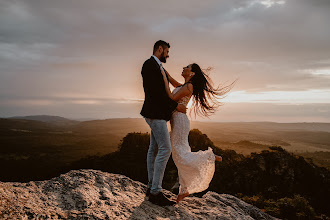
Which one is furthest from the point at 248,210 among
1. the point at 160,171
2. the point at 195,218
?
the point at 160,171

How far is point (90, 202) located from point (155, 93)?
222cm

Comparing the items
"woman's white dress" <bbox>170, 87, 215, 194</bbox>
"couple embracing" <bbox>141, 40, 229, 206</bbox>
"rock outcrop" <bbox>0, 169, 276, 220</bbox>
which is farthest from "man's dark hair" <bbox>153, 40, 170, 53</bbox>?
"rock outcrop" <bbox>0, 169, 276, 220</bbox>

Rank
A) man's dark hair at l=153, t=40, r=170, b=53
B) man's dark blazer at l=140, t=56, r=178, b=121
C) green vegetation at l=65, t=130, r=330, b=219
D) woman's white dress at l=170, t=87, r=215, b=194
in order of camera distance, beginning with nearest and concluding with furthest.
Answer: man's dark blazer at l=140, t=56, r=178, b=121 → man's dark hair at l=153, t=40, r=170, b=53 → woman's white dress at l=170, t=87, r=215, b=194 → green vegetation at l=65, t=130, r=330, b=219

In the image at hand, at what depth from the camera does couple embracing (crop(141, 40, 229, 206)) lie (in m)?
4.16

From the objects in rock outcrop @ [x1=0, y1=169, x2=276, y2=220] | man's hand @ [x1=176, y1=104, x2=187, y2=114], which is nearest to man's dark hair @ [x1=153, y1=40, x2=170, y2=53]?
man's hand @ [x1=176, y1=104, x2=187, y2=114]

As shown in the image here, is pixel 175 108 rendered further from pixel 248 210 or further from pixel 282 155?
pixel 282 155

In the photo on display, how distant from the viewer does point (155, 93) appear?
4.16 metres

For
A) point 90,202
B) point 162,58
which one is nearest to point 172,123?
point 162,58

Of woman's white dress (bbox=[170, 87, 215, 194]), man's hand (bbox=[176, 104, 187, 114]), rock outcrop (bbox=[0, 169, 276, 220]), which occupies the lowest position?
rock outcrop (bbox=[0, 169, 276, 220])

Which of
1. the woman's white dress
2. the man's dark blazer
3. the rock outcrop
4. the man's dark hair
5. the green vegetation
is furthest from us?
the green vegetation

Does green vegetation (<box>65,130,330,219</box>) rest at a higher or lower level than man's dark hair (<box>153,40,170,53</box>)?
lower

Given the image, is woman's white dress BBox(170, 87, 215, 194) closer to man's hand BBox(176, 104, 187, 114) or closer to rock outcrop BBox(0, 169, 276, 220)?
man's hand BBox(176, 104, 187, 114)

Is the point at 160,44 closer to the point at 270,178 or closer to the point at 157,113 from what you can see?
the point at 157,113

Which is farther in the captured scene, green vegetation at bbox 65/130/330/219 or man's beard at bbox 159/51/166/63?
green vegetation at bbox 65/130/330/219
